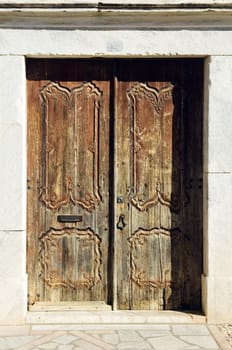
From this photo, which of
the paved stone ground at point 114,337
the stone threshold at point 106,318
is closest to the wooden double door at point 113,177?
the stone threshold at point 106,318

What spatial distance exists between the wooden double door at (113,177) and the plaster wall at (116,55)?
0.22 metres

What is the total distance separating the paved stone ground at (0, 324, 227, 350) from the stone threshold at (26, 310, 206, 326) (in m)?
0.08

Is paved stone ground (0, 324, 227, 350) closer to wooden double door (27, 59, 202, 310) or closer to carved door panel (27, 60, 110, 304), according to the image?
wooden double door (27, 59, 202, 310)

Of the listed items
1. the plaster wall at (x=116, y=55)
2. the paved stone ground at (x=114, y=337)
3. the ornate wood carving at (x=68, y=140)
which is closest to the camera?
the paved stone ground at (x=114, y=337)

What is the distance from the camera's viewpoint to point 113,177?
19.1 ft

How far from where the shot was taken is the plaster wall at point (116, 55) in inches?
220

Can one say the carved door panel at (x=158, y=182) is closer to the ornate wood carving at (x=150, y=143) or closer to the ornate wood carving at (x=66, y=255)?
the ornate wood carving at (x=150, y=143)

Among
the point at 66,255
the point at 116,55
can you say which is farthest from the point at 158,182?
the point at 116,55

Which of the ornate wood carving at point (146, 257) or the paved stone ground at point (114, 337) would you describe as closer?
the paved stone ground at point (114, 337)

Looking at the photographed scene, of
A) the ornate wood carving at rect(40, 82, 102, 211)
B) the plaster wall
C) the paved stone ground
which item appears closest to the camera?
the paved stone ground

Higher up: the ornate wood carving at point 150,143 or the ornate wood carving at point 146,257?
the ornate wood carving at point 150,143

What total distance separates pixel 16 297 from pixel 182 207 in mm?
1885

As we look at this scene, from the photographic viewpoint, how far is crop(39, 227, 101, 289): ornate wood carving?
5875mm

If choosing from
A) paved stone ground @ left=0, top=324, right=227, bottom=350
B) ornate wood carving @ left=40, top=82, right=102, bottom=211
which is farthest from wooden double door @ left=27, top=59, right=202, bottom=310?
paved stone ground @ left=0, top=324, right=227, bottom=350
